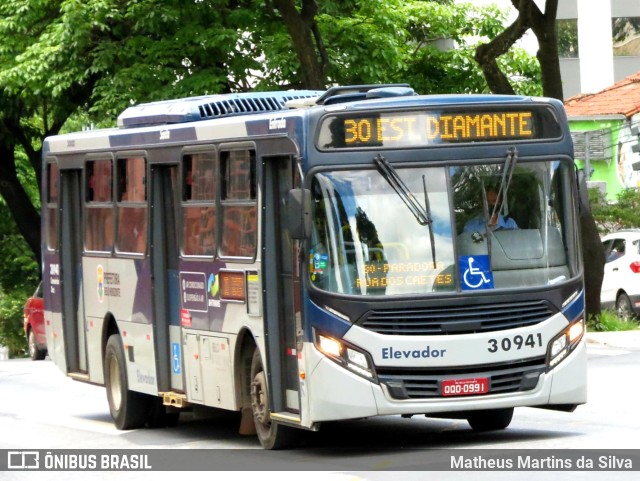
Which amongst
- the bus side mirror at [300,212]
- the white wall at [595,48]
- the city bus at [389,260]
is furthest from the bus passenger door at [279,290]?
the white wall at [595,48]

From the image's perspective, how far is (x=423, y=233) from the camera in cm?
1159

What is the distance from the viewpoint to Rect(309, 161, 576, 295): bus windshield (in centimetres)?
1152

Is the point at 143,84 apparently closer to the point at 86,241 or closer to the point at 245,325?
the point at 86,241

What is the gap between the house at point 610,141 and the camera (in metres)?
44.6

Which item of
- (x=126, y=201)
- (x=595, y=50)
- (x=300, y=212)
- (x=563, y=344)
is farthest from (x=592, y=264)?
(x=595, y=50)

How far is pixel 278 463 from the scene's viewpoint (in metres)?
11.6

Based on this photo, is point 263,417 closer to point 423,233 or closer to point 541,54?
point 423,233

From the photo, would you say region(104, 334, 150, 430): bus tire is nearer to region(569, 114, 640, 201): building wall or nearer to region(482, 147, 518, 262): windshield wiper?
region(482, 147, 518, 262): windshield wiper

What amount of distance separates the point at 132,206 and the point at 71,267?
222 cm

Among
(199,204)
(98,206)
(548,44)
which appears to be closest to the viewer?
(199,204)

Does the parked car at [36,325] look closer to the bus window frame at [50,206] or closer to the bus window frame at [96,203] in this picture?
the bus window frame at [50,206]

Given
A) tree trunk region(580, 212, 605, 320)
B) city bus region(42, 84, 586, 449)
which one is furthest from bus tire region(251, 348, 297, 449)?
tree trunk region(580, 212, 605, 320)

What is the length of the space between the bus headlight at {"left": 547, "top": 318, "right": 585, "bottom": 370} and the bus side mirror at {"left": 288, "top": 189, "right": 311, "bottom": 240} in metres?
2.10

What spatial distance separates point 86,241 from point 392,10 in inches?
586
